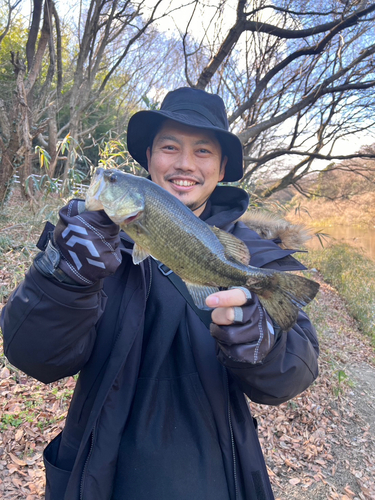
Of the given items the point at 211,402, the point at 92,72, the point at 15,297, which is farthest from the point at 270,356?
the point at 92,72

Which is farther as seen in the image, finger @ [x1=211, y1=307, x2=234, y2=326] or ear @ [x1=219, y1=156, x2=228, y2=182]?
ear @ [x1=219, y1=156, x2=228, y2=182]

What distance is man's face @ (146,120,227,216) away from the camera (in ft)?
7.08

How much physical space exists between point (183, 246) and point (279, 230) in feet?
3.51

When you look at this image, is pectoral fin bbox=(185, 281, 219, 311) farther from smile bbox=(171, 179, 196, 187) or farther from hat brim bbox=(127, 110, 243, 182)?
hat brim bbox=(127, 110, 243, 182)

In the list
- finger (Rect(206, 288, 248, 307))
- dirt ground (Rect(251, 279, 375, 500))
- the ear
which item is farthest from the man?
dirt ground (Rect(251, 279, 375, 500))

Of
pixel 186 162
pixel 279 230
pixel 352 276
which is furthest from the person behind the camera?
pixel 352 276

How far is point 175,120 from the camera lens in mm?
2129

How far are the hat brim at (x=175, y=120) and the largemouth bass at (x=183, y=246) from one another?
68cm

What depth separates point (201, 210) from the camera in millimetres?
2428

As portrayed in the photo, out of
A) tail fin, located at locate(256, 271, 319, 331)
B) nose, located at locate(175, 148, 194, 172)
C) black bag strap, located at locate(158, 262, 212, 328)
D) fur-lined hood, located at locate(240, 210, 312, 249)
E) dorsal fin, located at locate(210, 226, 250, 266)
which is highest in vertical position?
nose, located at locate(175, 148, 194, 172)

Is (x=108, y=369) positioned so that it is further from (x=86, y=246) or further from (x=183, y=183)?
(x=183, y=183)

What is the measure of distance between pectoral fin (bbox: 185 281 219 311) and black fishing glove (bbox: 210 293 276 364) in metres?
0.19

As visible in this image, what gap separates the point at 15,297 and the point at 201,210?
137cm

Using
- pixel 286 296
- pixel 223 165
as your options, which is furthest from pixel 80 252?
pixel 223 165
